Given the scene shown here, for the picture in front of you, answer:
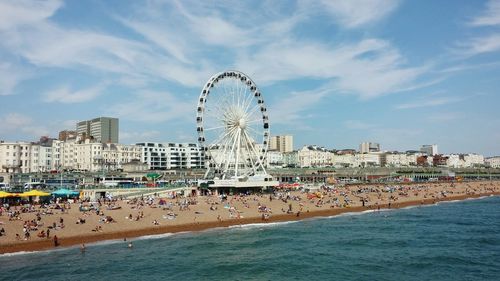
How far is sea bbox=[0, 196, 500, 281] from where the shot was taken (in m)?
24.8

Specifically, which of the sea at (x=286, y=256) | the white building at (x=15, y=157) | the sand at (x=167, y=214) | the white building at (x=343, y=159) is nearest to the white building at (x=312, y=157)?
the white building at (x=343, y=159)

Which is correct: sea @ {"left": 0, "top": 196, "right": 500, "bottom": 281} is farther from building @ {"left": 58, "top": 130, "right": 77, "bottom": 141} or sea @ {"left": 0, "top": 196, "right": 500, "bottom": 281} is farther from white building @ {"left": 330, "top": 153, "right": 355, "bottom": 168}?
white building @ {"left": 330, "top": 153, "right": 355, "bottom": 168}

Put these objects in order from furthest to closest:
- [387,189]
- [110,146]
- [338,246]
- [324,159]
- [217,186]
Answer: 1. [324,159]
2. [110,146]
3. [387,189]
4. [217,186]
5. [338,246]

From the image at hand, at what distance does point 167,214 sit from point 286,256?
51.1 feet

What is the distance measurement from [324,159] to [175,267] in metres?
157

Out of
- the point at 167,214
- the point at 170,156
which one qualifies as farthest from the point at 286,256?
the point at 170,156

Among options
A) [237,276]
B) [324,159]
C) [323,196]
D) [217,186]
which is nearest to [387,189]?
[323,196]

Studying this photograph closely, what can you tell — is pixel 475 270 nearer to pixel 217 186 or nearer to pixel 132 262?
pixel 132 262

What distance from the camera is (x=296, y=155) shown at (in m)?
181

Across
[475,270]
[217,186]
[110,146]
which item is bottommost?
[475,270]

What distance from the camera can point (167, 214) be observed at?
138 ft

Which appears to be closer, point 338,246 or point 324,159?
point 338,246

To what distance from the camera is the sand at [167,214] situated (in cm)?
3275

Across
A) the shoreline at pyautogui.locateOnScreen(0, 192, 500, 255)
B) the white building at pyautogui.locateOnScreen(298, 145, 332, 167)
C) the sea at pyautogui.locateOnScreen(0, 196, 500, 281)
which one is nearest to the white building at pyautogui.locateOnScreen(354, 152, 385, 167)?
the white building at pyautogui.locateOnScreen(298, 145, 332, 167)
